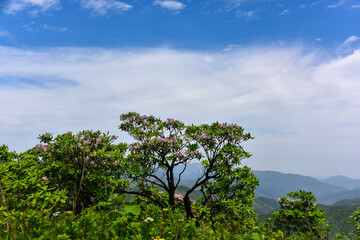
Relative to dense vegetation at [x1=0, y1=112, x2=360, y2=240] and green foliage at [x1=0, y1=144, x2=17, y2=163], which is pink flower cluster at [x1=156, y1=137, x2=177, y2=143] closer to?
dense vegetation at [x1=0, y1=112, x2=360, y2=240]

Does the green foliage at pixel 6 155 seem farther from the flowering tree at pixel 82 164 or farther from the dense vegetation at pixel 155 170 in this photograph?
the flowering tree at pixel 82 164

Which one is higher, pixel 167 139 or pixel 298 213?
pixel 167 139

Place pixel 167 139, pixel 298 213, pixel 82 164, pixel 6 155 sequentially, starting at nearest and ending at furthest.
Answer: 1. pixel 82 164
2. pixel 6 155
3. pixel 298 213
4. pixel 167 139

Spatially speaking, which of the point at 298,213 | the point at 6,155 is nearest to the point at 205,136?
the point at 298,213

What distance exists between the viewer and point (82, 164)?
704 centimetres

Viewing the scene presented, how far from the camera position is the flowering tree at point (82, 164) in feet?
23.9

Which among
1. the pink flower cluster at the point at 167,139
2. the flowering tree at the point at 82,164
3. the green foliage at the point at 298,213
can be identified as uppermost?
the pink flower cluster at the point at 167,139

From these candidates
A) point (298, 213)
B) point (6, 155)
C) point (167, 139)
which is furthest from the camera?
point (167, 139)

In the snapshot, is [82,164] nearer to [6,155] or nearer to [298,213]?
[6,155]

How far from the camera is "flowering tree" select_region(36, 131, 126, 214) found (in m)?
7.29

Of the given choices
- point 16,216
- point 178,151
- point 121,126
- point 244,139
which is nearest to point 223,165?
point 244,139

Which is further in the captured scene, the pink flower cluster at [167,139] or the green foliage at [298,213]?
the pink flower cluster at [167,139]

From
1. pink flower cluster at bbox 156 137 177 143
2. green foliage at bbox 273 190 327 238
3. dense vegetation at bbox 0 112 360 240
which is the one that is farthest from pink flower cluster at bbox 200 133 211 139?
green foliage at bbox 273 190 327 238

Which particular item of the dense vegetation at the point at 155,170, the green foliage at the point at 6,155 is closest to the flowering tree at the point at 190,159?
the dense vegetation at the point at 155,170
